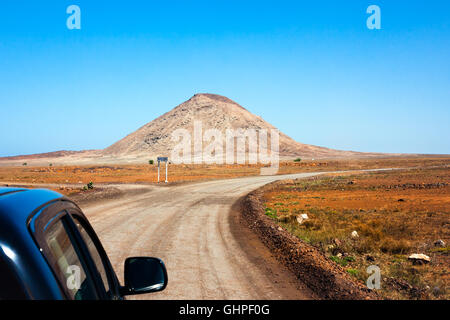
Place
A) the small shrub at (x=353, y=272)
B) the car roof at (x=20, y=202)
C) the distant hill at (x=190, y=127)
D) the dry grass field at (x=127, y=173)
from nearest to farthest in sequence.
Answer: the car roof at (x=20, y=202) → the small shrub at (x=353, y=272) → the dry grass field at (x=127, y=173) → the distant hill at (x=190, y=127)

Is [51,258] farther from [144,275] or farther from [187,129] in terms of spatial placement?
[187,129]

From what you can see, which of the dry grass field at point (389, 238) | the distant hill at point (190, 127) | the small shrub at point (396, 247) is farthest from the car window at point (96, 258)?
the distant hill at point (190, 127)

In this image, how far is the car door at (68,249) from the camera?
168 centimetres

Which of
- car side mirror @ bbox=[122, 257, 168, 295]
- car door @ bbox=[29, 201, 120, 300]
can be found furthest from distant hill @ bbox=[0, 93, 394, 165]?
car door @ bbox=[29, 201, 120, 300]

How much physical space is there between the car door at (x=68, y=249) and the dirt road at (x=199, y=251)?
3786mm

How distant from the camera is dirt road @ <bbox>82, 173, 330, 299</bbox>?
6375mm

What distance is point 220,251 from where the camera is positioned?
30.6 feet

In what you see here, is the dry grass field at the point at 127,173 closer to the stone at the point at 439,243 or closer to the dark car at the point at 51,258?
the stone at the point at 439,243

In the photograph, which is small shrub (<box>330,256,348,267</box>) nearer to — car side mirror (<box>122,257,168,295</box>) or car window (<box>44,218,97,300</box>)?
car side mirror (<box>122,257,168,295</box>)

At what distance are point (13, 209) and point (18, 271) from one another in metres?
0.31

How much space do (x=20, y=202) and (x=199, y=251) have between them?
774 cm

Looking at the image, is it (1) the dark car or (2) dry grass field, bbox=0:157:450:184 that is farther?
(2) dry grass field, bbox=0:157:450:184

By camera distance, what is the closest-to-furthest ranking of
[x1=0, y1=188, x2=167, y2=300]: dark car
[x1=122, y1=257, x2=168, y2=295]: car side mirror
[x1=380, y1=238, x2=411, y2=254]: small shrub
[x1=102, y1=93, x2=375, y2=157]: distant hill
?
[x1=0, y1=188, x2=167, y2=300]: dark car < [x1=122, y1=257, x2=168, y2=295]: car side mirror < [x1=380, y1=238, x2=411, y2=254]: small shrub < [x1=102, y1=93, x2=375, y2=157]: distant hill

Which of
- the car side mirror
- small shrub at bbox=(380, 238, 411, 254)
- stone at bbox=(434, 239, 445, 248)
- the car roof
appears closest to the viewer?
the car roof
